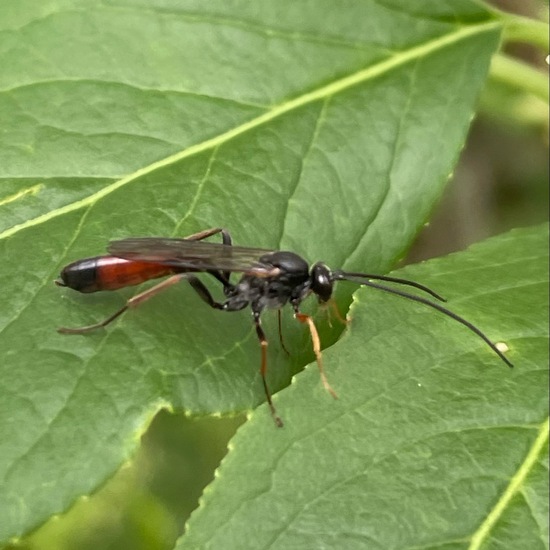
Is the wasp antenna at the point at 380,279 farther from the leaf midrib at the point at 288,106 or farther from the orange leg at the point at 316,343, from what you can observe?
the leaf midrib at the point at 288,106

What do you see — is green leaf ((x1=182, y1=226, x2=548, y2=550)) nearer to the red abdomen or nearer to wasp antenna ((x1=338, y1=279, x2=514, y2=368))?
wasp antenna ((x1=338, y1=279, x2=514, y2=368))

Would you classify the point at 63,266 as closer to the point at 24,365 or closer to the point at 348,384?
the point at 24,365

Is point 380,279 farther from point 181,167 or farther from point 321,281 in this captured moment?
point 181,167

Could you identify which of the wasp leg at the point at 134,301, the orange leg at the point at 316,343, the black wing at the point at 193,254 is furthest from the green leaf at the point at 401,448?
the wasp leg at the point at 134,301

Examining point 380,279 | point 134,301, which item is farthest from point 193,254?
point 380,279

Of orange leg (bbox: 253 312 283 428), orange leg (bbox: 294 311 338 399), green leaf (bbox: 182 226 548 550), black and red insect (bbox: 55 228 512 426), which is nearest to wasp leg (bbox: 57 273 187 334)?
black and red insect (bbox: 55 228 512 426)

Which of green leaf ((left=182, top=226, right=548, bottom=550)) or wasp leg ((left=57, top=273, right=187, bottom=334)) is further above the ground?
wasp leg ((left=57, top=273, right=187, bottom=334))
